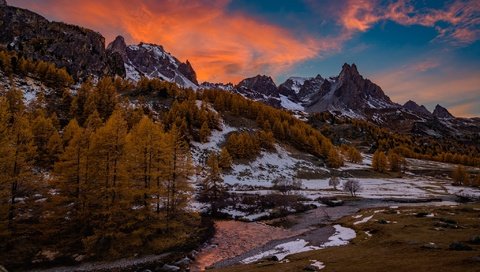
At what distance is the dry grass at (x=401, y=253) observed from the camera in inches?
769

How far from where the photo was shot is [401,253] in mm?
24547

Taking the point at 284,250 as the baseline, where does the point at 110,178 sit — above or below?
above

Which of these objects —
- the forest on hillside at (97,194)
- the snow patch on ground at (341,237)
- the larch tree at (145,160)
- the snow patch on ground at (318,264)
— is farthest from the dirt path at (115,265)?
the snow patch on ground at (341,237)

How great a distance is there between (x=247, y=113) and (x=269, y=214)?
126922 mm

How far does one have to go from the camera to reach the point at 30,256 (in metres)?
30.9

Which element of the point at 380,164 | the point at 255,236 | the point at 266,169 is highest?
the point at 380,164

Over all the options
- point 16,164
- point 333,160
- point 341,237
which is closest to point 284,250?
point 341,237

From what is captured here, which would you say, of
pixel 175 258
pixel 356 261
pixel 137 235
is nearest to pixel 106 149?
pixel 137 235

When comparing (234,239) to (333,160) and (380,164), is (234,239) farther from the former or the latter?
(380,164)

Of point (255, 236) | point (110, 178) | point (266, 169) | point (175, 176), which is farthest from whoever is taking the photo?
point (266, 169)

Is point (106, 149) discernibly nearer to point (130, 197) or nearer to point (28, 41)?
point (130, 197)

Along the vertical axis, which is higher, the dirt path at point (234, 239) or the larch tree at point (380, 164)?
the larch tree at point (380, 164)

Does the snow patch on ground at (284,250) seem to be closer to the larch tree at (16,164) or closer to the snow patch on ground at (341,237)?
the snow patch on ground at (341,237)

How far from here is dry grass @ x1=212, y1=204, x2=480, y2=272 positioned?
64.1ft
